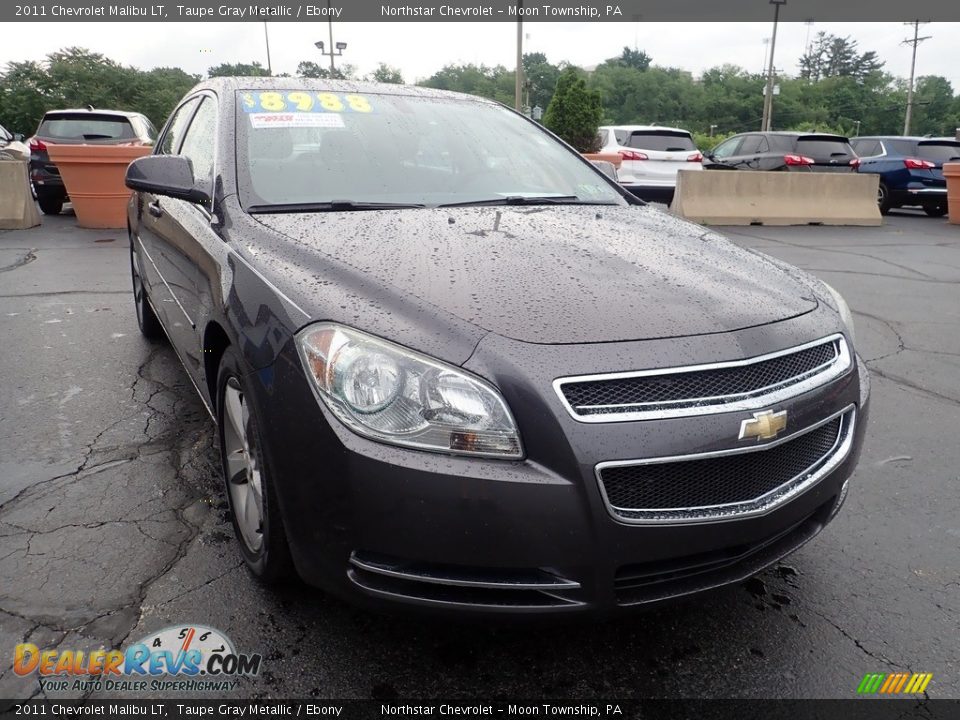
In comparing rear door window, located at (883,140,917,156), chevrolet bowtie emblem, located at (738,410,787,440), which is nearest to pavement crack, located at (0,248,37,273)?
chevrolet bowtie emblem, located at (738,410,787,440)

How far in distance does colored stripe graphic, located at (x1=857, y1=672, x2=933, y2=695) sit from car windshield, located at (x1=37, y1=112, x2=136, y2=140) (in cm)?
1203

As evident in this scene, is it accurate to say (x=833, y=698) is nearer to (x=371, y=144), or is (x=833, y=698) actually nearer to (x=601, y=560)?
(x=601, y=560)

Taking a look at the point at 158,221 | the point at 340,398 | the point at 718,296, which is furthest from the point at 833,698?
the point at 158,221

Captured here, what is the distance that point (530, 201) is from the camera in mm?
2930

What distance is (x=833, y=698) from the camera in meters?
1.93

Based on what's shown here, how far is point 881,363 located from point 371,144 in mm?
3619

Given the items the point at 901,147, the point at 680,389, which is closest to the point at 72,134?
the point at 680,389

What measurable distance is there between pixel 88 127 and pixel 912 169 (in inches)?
566

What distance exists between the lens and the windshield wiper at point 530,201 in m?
2.82

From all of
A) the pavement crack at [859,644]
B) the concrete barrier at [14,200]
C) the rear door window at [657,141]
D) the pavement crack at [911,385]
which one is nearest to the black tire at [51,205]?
the concrete barrier at [14,200]

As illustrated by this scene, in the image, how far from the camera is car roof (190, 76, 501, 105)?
10.8 feet

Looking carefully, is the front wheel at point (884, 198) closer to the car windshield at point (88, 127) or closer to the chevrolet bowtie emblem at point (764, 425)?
the car windshield at point (88, 127)

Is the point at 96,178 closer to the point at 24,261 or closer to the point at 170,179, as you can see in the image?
the point at 24,261

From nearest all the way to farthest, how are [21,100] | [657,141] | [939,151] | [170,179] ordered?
1. [170,179]
2. [657,141]
3. [939,151]
4. [21,100]
